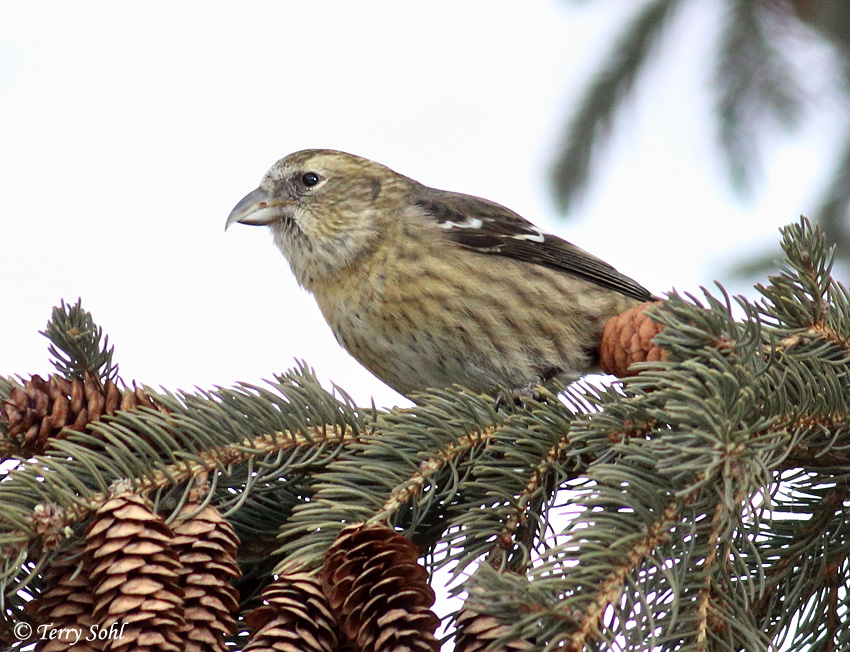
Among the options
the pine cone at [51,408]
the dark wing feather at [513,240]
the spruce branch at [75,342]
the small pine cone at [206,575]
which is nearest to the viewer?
the small pine cone at [206,575]

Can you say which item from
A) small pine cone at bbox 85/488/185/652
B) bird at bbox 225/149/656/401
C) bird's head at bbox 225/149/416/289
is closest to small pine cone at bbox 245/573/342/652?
small pine cone at bbox 85/488/185/652

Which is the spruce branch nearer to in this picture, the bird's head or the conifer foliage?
the conifer foliage

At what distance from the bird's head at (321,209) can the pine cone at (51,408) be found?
1.92 metres

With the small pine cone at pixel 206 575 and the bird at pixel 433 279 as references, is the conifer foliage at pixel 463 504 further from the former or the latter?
the bird at pixel 433 279

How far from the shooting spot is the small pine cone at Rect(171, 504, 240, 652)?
1.84 metres

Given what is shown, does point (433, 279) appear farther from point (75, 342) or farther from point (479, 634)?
point (479, 634)

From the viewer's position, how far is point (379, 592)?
1.79 meters

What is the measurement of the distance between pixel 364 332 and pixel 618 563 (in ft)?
7.85

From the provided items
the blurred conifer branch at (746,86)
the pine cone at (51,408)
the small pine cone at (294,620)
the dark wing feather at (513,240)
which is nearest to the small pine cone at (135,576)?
the small pine cone at (294,620)

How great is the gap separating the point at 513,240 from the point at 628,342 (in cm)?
168

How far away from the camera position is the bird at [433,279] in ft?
13.0

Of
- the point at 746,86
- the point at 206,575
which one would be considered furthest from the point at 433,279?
the point at 206,575

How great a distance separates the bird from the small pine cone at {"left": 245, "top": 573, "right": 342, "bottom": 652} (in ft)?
5.59

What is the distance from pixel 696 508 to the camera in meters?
1.81
